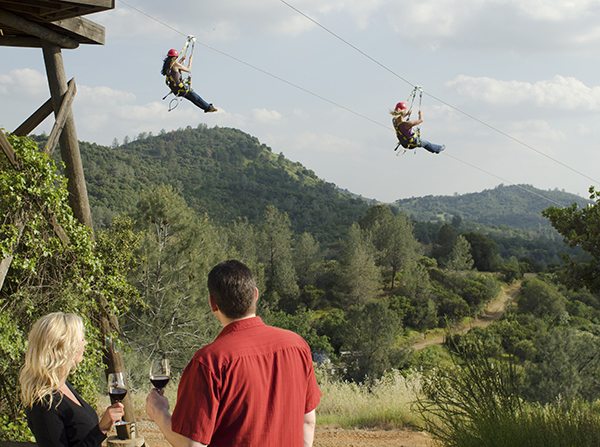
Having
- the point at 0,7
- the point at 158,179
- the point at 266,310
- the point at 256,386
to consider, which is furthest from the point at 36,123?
the point at 158,179

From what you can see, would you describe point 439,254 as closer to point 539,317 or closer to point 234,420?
point 539,317

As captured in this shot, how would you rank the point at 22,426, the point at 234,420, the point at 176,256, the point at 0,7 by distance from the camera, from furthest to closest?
the point at 176,256
the point at 22,426
the point at 0,7
the point at 234,420

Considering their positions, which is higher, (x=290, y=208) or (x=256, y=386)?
(x=290, y=208)

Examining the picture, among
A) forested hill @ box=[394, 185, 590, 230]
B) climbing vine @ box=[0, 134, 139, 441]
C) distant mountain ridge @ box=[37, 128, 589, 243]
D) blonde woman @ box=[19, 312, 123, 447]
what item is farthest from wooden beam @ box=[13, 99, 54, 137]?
forested hill @ box=[394, 185, 590, 230]

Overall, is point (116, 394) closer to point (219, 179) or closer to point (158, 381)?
point (158, 381)

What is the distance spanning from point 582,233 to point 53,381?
26.8 feet

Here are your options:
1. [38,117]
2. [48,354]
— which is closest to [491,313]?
[38,117]

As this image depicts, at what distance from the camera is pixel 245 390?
2027mm

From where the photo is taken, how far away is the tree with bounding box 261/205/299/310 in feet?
149

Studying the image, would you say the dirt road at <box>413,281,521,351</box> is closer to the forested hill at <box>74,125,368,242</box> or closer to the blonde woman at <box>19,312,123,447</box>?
the forested hill at <box>74,125,368,242</box>

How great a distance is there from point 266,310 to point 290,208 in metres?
40.5

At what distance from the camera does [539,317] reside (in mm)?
40188

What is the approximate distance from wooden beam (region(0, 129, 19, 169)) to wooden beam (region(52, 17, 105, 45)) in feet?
3.09

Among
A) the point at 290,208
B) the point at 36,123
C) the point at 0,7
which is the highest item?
the point at 290,208
